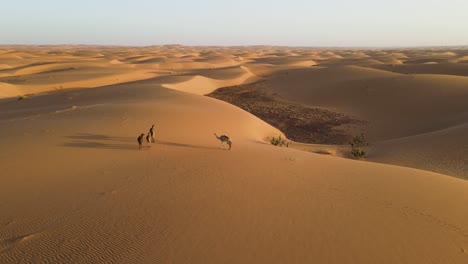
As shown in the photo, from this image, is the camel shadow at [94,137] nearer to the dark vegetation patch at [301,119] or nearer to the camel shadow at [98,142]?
the camel shadow at [98,142]

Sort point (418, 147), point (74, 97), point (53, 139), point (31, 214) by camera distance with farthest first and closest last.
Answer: point (74, 97) < point (418, 147) < point (53, 139) < point (31, 214)

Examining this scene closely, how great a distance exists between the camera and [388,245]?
4219 millimetres

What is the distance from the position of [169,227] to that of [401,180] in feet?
15.4

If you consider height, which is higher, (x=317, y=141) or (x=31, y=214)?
(x=31, y=214)

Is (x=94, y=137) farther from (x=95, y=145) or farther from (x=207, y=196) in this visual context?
(x=207, y=196)

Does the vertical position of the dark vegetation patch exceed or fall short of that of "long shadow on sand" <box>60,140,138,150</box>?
it falls short

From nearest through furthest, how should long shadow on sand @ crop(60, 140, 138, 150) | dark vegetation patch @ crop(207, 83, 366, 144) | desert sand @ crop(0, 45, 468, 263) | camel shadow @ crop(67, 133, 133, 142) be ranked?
desert sand @ crop(0, 45, 468, 263), long shadow on sand @ crop(60, 140, 138, 150), camel shadow @ crop(67, 133, 133, 142), dark vegetation patch @ crop(207, 83, 366, 144)

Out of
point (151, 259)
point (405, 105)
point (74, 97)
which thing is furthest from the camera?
point (405, 105)

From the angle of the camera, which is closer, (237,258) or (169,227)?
(237,258)

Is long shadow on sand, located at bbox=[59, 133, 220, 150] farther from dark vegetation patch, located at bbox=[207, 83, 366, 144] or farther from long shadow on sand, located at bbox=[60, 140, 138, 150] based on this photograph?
dark vegetation patch, located at bbox=[207, 83, 366, 144]

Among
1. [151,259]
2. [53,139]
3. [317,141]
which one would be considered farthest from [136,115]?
[151,259]

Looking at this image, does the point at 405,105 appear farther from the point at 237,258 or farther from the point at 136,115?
the point at 237,258

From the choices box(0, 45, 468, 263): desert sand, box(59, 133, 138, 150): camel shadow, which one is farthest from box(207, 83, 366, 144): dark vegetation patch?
box(59, 133, 138, 150): camel shadow

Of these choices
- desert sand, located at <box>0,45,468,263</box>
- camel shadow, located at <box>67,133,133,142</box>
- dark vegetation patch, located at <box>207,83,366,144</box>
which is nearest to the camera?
desert sand, located at <box>0,45,468,263</box>
